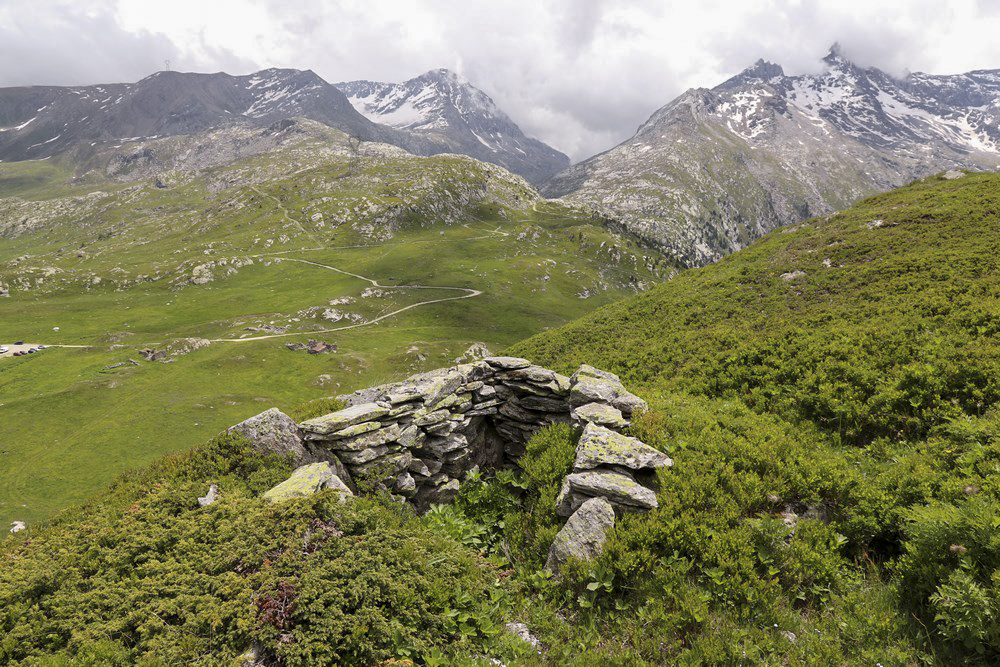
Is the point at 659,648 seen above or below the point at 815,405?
below

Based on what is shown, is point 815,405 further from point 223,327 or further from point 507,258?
point 507,258

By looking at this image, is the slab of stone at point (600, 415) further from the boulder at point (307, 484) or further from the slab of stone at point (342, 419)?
the boulder at point (307, 484)

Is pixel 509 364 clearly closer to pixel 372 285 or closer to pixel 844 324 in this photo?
pixel 844 324

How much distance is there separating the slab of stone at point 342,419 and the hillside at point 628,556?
1744mm

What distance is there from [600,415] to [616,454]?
9.87 feet

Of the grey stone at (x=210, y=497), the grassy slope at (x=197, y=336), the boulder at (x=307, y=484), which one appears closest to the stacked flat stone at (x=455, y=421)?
the boulder at (x=307, y=484)

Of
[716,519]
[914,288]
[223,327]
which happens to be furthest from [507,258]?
[716,519]

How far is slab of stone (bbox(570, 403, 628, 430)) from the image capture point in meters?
16.6

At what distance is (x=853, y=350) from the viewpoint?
20484 millimetres

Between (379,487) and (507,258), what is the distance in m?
186

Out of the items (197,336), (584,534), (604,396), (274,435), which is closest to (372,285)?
(197,336)

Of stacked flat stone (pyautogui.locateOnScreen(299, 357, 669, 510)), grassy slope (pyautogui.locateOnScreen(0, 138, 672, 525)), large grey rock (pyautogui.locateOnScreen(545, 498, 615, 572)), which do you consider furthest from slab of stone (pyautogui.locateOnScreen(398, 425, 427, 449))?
grassy slope (pyautogui.locateOnScreen(0, 138, 672, 525))

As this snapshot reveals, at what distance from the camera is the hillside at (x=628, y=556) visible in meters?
8.48

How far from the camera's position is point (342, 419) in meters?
16.0
